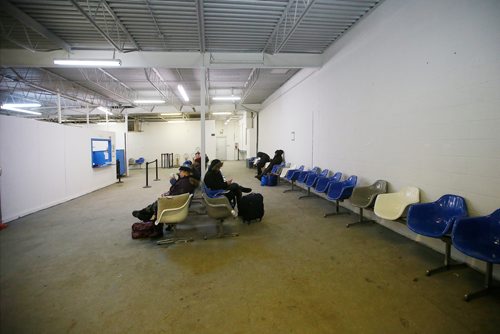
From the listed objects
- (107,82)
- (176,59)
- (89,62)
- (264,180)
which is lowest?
(264,180)

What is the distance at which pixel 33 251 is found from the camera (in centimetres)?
295

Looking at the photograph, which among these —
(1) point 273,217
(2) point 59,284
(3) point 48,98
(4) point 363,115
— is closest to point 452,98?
(4) point 363,115

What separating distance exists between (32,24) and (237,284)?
18.1ft

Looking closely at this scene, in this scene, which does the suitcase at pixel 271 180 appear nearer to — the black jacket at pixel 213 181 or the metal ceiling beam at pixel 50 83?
the black jacket at pixel 213 181

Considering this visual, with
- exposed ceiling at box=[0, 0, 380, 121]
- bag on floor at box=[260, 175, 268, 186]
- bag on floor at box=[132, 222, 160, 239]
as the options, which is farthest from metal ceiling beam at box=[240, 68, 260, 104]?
bag on floor at box=[132, 222, 160, 239]

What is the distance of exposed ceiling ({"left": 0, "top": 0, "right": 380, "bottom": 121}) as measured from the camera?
149 inches

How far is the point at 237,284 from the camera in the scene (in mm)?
2258

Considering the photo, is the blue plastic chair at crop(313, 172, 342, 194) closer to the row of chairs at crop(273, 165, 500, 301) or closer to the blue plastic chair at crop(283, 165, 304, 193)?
the row of chairs at crop(273, 165, 500, 301)

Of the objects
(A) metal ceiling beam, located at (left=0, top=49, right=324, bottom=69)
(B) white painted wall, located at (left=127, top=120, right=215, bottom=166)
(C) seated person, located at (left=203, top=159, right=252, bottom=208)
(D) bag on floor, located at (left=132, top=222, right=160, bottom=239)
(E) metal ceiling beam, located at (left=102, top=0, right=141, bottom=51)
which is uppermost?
(E) metal ceiling beam, located at (left=102, top=0, right=141, bottom=51)

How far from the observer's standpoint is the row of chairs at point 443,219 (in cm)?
204

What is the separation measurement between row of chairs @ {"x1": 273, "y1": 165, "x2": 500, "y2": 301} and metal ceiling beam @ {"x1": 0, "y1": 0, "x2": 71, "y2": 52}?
5.75 m

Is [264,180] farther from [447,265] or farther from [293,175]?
[447,265]

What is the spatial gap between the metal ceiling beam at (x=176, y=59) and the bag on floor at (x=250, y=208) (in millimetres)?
3420

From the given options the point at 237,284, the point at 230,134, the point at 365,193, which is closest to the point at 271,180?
the point at 365,193
